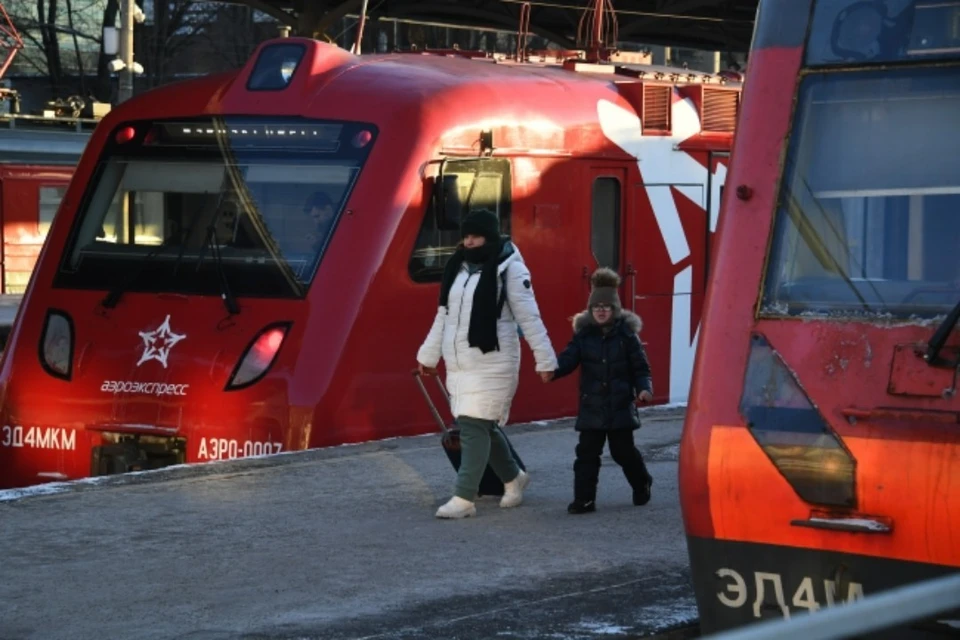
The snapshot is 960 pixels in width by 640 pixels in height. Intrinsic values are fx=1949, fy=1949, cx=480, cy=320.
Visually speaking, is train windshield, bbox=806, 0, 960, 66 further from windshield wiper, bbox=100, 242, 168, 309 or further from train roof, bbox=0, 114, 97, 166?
train roof, bbox=0, 114, 97, 166

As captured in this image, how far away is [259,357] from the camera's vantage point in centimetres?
1144

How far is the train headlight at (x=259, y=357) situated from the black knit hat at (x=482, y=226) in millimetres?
2605

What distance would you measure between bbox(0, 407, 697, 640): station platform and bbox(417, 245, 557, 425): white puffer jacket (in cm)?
57

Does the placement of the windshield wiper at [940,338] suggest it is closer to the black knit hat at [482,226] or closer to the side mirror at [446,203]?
the black knit hat at [482,226]

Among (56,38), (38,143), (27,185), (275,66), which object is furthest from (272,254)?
(56,38)

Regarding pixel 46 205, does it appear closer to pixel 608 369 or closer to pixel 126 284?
pixel 126 284

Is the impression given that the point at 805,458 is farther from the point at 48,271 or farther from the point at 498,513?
the point at 48,271

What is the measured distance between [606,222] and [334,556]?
5.99 meters

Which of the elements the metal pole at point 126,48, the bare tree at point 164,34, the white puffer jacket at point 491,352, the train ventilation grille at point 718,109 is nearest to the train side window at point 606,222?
the train ventilation grille at point 718,109

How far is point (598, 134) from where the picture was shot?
13648 millimetres

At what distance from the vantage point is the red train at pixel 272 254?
11.4 meters

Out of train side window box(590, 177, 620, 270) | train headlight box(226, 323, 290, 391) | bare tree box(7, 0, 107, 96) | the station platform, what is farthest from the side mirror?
bare tree box(7, 0, 107, 96)

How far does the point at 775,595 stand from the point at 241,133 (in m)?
7.21

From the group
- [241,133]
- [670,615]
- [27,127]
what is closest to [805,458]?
[670,615]
